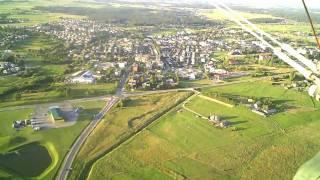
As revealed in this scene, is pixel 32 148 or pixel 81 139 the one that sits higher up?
pixel 81 139

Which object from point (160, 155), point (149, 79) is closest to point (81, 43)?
point (149, 79)

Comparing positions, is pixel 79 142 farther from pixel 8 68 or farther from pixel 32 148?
pixel 8 68

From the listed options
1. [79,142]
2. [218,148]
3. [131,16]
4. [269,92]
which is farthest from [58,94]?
[131,16]

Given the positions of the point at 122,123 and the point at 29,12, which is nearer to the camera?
the point at 122,123

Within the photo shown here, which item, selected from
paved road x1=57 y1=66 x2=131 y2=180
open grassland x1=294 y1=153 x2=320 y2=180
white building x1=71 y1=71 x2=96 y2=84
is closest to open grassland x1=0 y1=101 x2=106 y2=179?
paved road x1=57 y1=66 x2=131 y2=180

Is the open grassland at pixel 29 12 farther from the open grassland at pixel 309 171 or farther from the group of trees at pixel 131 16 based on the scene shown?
the open grassland at pixel 309 171

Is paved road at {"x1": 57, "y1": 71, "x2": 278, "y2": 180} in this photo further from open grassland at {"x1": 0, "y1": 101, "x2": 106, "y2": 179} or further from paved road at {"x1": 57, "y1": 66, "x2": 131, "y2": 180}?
open grassland at {"x1": 0, "y1": 101, "x2": 106, "y2": 179}
